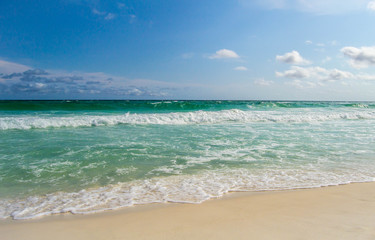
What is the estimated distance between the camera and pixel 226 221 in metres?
3.00

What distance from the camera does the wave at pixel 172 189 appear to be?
3.55 meters

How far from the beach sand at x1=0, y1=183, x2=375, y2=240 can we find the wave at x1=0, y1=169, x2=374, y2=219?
0.23 meters

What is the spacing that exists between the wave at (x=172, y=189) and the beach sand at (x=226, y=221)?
23cm

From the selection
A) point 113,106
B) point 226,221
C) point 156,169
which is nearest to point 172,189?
point 156,169

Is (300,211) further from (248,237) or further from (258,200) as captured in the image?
(248,237)

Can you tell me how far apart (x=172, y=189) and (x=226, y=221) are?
4.85ft

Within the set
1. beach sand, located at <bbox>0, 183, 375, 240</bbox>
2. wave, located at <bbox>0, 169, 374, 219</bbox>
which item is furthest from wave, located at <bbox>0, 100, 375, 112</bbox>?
beach sand, located at <bbox>0, 183, 375, 240</bbox>

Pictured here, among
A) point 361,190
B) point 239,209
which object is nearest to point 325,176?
point 361,190

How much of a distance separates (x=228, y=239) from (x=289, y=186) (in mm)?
2411

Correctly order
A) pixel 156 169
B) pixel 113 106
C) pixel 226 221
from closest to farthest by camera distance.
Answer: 1. pixel 226 221
2. pixel 156 169
3. pixel 113 106

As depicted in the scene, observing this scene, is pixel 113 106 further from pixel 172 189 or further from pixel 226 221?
pixel 226 221

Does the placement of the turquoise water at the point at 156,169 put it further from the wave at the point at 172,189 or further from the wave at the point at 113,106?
the wave at the point at 113,106

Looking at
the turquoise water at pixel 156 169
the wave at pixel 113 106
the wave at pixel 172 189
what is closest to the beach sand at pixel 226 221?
the wave at pixel 172 189

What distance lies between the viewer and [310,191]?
13.8ft
